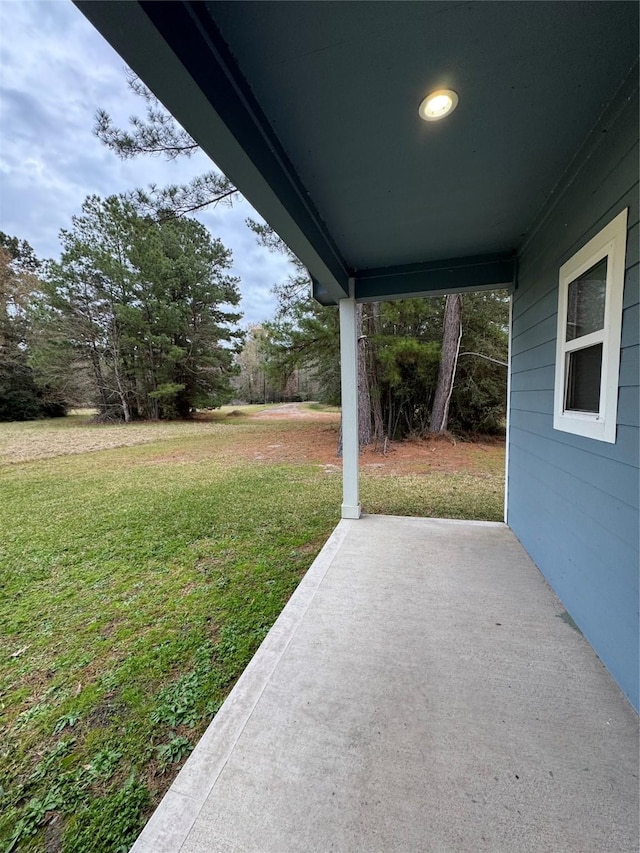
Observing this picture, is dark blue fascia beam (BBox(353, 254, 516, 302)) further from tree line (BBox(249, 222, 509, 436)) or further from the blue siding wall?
tree line (BBox(249, 222, 509, 436))

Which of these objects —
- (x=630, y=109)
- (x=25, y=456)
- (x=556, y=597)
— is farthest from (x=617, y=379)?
(x=25, y=456)

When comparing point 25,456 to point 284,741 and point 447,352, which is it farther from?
point 447,352

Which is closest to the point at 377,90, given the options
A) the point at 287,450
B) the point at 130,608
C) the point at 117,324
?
the point at 130,608

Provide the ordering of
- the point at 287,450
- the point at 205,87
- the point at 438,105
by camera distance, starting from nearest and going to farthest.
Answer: the point at 205,87 → the point at 438,105 → the point at 287,450

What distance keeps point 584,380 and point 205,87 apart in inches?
81.2

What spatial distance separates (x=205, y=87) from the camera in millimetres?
1007

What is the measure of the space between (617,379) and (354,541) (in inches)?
81.7

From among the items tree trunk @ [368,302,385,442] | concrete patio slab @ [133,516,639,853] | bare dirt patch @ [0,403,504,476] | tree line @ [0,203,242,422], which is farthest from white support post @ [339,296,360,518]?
tree line @ [0,203,242,422]

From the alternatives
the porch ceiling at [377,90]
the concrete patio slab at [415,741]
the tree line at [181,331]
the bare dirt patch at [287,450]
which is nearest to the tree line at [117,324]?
the tree line at [181,331]

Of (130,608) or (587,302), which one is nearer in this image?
(587,302)

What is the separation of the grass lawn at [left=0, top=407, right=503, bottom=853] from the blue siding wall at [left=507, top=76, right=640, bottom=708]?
1.63 meters

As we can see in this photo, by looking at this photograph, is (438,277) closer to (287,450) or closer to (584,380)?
(584,380)

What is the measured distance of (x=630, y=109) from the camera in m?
1.29

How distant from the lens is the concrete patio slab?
0.92 meters
